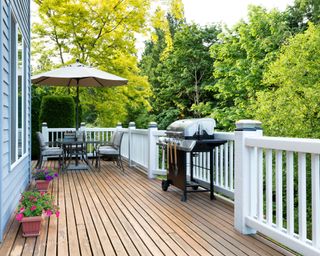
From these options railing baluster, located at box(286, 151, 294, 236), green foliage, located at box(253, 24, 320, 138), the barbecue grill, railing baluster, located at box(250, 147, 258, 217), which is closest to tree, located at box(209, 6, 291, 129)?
green foliage, located at box(253, 24, 320, 138)

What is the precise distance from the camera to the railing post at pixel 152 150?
21.5 feet

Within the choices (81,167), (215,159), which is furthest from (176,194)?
(81,167)

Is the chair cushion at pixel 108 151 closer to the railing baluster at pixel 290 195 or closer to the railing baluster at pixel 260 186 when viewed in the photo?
the railing baluster at pixel 260 186

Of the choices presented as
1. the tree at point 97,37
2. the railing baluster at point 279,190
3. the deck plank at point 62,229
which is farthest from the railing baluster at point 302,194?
the tree at point 97,37

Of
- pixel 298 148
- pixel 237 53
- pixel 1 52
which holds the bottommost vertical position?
pixel 298 148

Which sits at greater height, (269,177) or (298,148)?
(298,148)

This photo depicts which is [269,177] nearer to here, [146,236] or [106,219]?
[146,236]

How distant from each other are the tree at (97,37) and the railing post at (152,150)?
5.89m

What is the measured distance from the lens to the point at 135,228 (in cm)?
348

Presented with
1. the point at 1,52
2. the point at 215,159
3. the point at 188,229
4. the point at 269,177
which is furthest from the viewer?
the point at 215,159

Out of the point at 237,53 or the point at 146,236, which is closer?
the point at 146,236

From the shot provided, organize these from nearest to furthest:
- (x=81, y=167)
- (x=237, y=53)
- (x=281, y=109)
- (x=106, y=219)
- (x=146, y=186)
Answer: (x=106, y=219), (x=146, y=186), (x=81, y=167), (x=281, y=109), (x=237, y=53)

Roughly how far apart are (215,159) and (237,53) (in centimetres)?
1535

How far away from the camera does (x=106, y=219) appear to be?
3.81m
